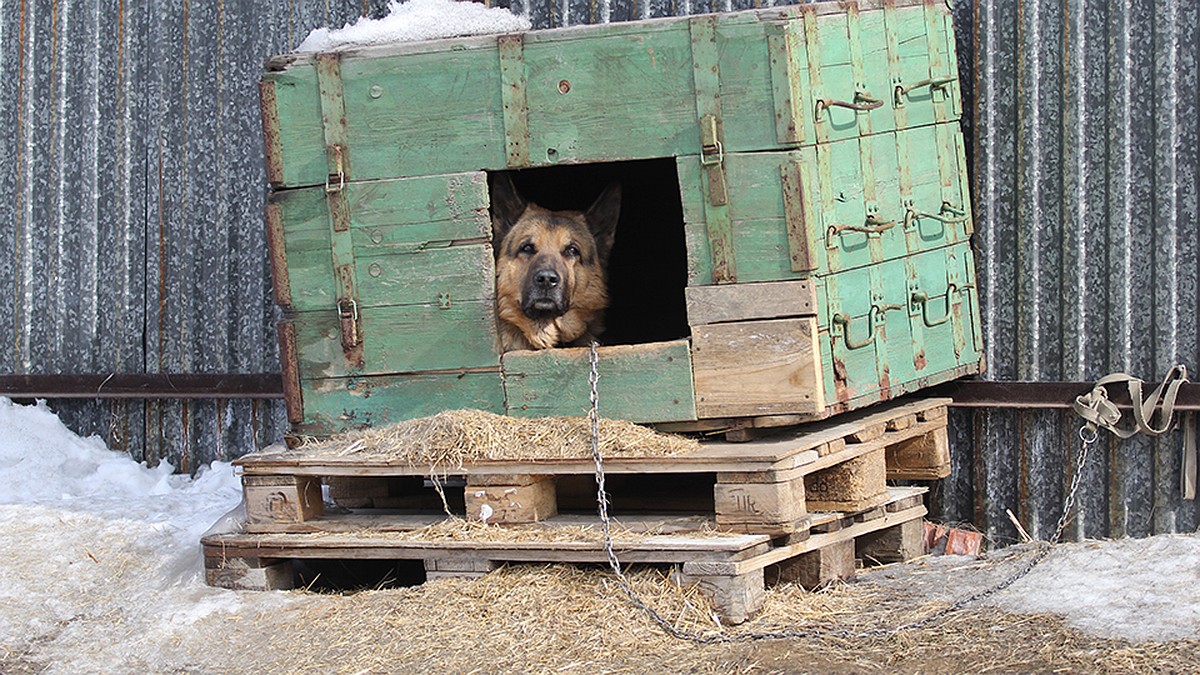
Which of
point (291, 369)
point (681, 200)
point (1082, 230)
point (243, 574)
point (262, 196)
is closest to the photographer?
point (243, 574)

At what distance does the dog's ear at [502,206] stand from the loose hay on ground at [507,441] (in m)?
1.15

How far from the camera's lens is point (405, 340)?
6.13 metres

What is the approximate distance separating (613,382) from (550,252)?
99cm

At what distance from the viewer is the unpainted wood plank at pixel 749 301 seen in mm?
5625

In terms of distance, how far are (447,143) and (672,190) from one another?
2428 mm

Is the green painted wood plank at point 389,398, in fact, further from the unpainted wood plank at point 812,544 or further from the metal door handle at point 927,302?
the metal door handle at point 927,302

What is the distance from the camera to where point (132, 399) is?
841cm

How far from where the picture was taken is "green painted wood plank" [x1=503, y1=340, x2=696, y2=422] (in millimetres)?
5777

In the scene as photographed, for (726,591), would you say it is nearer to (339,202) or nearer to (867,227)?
(867,227)

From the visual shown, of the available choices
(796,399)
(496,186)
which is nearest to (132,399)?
(496,186)

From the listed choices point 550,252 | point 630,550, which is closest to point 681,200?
point 550,252

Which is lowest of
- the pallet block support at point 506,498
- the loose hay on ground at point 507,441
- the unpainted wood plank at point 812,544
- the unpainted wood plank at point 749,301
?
the unpainted wood plank at point 812,544

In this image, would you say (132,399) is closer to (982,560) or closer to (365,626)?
(365,626)

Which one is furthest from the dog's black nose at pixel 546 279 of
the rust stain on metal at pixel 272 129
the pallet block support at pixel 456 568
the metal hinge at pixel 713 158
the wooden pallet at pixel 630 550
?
the pallet block support at pixel 456 568
